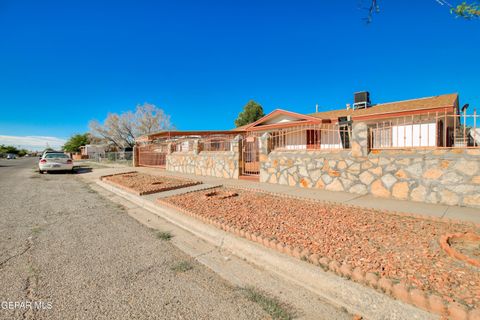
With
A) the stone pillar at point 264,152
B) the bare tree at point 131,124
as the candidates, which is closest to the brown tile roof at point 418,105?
the stone pillar at point 264,152

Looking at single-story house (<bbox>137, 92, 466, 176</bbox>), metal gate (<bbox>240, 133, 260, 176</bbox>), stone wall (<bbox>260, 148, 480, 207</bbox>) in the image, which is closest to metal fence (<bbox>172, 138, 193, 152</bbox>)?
single-story house (<bbox>137, 92, 466, 176</bbox>)

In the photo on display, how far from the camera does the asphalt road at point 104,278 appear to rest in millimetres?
2357

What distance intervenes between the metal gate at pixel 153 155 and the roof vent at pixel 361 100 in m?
15.0

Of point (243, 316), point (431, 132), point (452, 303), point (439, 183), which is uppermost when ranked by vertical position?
point (431, 132)

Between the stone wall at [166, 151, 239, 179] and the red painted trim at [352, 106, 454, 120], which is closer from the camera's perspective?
the stone wall at [166, 151, 239, 179]

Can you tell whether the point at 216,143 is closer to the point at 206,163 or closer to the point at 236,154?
the point at 206,163

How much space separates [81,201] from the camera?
24.3 feet

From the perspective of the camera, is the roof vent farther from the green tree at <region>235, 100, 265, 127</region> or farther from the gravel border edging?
the green tree at <region>235, 100, 265, 127</region>

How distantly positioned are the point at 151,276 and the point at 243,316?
1.33 metres

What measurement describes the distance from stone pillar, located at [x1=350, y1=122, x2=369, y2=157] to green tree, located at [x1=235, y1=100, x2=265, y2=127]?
3326cm

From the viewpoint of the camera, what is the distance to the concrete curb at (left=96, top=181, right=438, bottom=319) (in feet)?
7.13

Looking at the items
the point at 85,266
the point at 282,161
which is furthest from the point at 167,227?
the point at 282,161

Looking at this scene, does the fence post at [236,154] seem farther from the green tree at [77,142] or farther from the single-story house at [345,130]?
the green tree at [77,142]

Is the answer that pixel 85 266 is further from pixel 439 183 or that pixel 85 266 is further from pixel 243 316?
pixel 439 183
